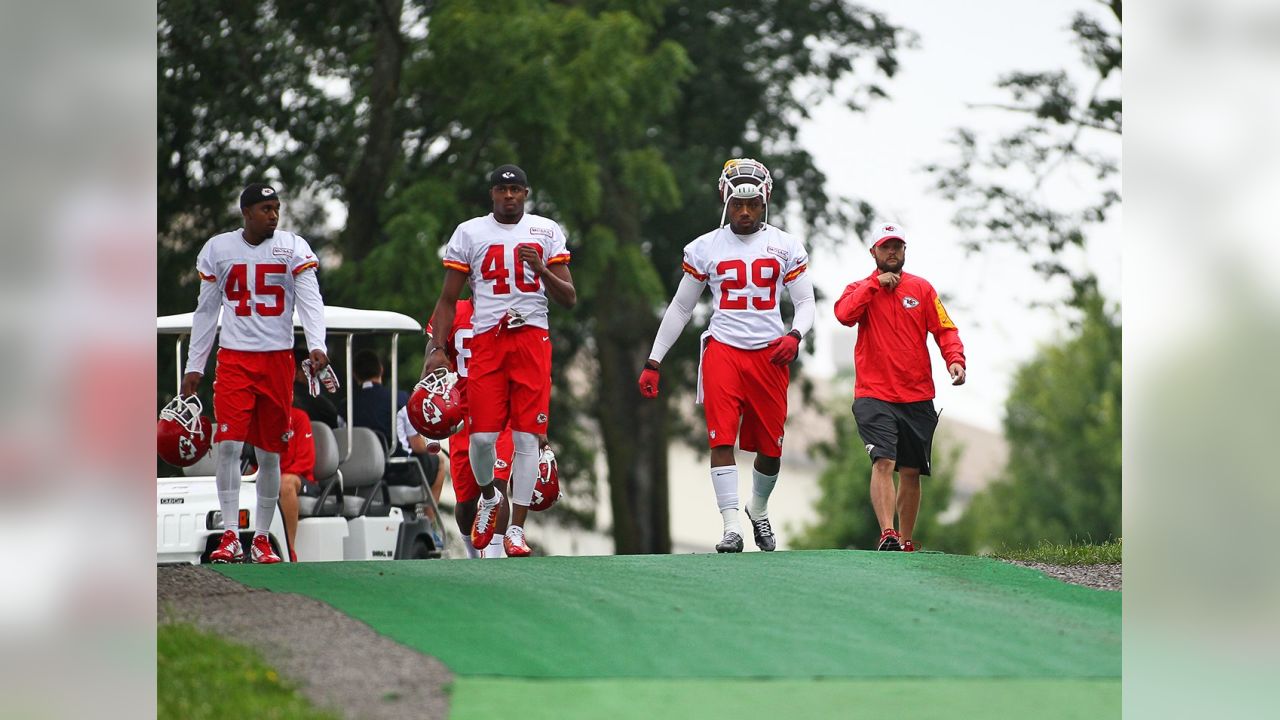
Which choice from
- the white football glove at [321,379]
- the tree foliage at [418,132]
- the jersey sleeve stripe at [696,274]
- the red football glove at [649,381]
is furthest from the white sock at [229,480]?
the tree foliage at [418,132]

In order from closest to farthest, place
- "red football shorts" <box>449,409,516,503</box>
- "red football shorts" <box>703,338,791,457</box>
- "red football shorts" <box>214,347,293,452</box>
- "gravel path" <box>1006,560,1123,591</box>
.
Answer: "gravel path" <box>1006,560,1123,591</box> → "red football shorts" <box>214,347,293,452</box> → "red football shorts" <box>703,338,791,457</box> → "red football shorts" <box>449,409,516,503</box>

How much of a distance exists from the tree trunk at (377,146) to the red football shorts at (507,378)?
13.2 metres

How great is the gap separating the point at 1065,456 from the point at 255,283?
54.8m

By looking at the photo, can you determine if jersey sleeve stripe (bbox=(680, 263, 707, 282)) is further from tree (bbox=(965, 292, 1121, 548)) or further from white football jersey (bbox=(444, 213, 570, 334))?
tree (bbox=(965, 292, 1121, 548))

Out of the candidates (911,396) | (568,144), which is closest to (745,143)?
(568,144)

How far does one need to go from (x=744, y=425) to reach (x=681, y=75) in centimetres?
1404

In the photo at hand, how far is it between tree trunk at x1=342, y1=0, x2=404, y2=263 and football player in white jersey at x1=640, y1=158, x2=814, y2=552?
12943mm

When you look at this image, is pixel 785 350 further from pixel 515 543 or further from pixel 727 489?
pixel 515 543

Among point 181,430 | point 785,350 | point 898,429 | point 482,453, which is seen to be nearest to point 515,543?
point 482,453

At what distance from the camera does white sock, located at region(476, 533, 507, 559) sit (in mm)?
14227

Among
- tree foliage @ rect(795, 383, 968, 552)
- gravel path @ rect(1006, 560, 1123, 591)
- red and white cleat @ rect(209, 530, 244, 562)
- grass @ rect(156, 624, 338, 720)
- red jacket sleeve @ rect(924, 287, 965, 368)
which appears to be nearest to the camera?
grass @ rect(156, 624, 338, 720)

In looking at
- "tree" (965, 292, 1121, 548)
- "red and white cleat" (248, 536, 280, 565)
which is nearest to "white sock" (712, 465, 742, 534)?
"red and white cleat" (248, 536, 280, 565)
